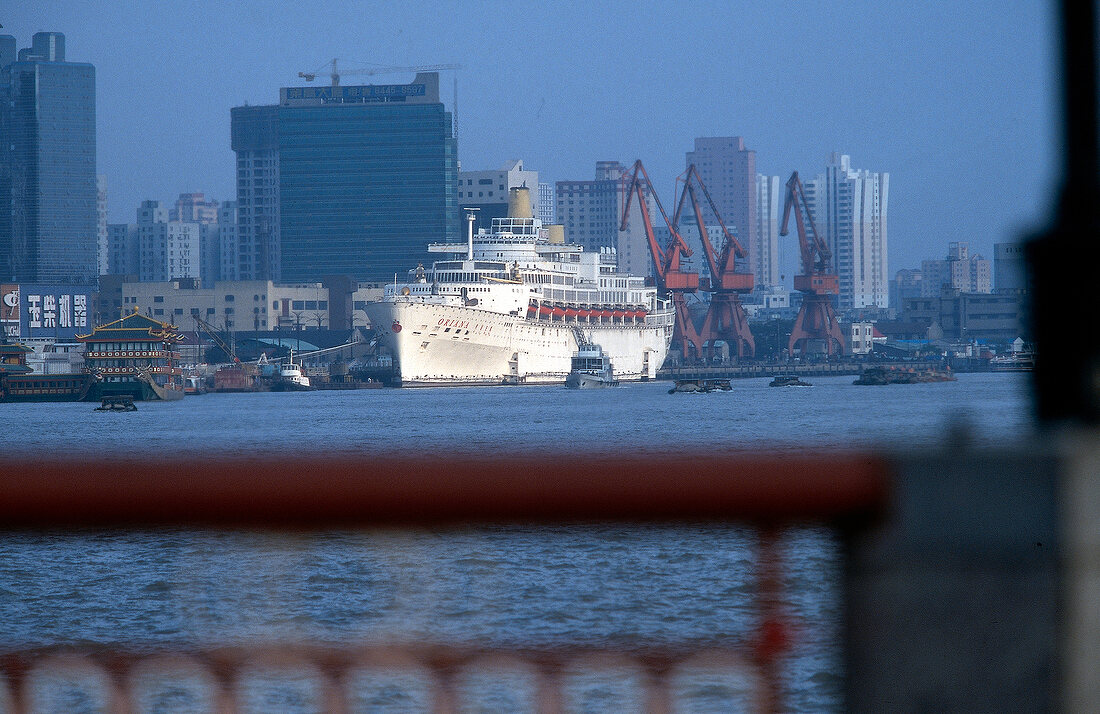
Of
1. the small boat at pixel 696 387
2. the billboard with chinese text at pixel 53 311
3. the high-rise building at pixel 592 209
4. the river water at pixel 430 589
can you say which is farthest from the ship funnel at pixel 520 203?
the high-rise building at pixel 592 209

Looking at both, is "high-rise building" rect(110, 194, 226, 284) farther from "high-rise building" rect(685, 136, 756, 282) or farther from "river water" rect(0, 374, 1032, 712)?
"river water" rect(0, 374, 1032, 712)

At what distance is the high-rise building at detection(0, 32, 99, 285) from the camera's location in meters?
85.8

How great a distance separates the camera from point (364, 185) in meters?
92.4

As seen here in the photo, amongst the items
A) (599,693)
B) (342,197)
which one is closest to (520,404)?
(599,693)

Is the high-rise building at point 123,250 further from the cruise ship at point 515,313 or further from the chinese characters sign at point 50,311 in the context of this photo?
the cruise ship at point 515,313

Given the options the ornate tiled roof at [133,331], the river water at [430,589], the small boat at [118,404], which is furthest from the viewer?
the ornate tiled roof at [133,331]

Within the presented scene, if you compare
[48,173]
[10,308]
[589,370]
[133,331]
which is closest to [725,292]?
[589,370]

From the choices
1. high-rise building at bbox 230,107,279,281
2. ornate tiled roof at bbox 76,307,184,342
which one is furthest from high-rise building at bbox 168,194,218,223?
ornate tiled roof at bbox 76,307,184,342

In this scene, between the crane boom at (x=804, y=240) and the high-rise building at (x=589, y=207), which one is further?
the high-rise building at (x=589, y=207)

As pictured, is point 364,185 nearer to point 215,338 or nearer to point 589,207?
point 589,207

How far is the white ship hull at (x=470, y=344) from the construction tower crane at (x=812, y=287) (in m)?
17.0

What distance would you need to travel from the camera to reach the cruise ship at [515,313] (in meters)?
46.1

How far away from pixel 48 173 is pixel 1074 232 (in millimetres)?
94269

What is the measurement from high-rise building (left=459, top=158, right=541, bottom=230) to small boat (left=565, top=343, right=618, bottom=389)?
4078 centimetres
